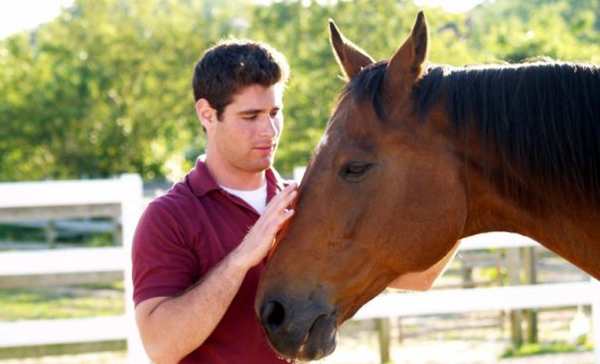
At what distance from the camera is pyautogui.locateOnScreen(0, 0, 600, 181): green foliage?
14477 millimetres

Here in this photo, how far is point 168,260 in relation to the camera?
2.74 metres

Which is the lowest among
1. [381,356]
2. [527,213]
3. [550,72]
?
[381,356]

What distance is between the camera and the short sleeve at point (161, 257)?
2730 mm

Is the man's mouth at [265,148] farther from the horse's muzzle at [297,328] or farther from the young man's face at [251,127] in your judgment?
the horse's muzzle at [297,328]

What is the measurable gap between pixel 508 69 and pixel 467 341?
592cm

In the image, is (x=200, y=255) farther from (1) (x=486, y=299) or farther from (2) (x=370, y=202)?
(1) (x=486, y=299)

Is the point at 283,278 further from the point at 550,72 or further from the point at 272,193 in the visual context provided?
the point at 550,72

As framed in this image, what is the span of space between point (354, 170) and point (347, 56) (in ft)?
1.51

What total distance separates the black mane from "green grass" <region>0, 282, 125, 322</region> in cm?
739

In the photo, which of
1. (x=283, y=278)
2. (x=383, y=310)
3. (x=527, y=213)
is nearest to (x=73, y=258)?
(x=383, y=310)

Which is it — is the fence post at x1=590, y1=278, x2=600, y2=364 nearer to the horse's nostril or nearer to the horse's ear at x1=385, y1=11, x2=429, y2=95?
the horse's ear at x1=385, y1=11, x2=429, y2=95

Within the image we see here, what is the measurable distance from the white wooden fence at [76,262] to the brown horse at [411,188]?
2886 millimetres

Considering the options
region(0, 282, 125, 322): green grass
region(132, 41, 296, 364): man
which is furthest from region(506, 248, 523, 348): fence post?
region(132, 41, 296, 364): man

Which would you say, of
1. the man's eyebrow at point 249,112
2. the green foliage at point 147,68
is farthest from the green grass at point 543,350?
the green foliage at point 147,68
